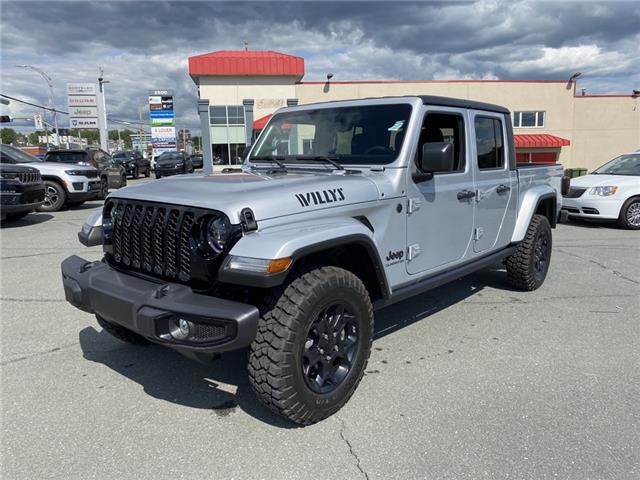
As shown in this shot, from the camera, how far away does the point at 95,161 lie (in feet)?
52.5

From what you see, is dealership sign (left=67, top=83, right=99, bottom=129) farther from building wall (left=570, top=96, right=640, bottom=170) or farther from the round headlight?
the round headlight

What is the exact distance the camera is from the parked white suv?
385 inches

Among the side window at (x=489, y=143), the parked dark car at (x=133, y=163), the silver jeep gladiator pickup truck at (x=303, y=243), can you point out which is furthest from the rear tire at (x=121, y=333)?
the parked dark car at (x=133, y=163)

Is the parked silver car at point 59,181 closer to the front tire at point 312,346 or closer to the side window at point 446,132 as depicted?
the side window at point 446,132

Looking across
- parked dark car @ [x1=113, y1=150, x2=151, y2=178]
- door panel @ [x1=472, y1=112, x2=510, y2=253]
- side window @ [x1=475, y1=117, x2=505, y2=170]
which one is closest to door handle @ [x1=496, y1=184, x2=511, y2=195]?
door panel @ [x1=472, y1=112, x2=510, y2=253]

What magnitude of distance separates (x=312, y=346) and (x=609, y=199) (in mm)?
9258

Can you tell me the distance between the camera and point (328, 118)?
4066mm

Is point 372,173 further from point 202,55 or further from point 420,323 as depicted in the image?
point 202,55

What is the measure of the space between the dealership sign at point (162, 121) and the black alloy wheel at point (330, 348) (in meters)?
49.2

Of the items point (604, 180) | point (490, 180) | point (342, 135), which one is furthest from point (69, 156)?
point (604, 180)

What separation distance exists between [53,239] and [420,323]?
6992 mm

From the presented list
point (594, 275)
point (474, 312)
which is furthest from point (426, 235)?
point (594, 275)

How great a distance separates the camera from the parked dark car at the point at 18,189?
30.7 ft

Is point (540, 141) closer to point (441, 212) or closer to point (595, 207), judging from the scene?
point (595, 207)
